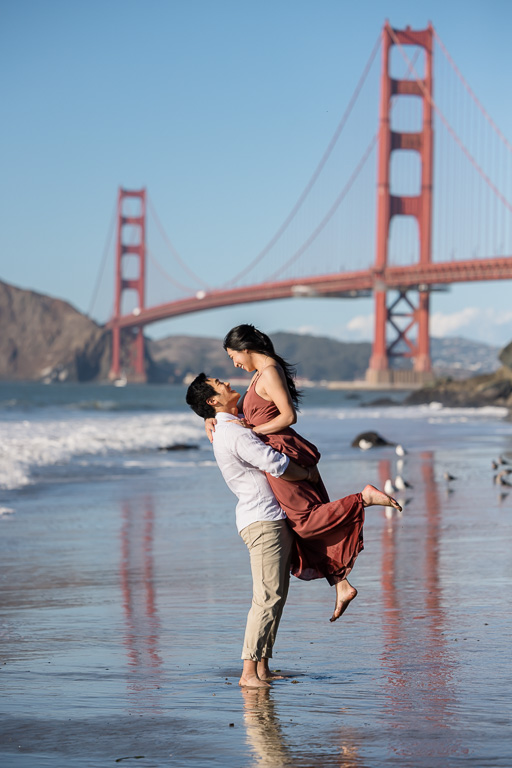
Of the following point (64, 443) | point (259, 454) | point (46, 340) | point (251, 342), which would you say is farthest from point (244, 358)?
point (46, 340)

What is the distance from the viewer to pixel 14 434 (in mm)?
20250

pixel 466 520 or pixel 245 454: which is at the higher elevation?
pixel 245 454

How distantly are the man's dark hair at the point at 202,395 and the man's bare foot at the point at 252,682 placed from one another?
28.8 inches

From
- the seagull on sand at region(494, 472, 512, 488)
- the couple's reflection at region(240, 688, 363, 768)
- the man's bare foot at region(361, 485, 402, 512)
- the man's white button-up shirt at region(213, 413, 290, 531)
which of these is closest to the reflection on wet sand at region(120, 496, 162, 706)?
the couple's reflection at region(240, 688, 363, 768)

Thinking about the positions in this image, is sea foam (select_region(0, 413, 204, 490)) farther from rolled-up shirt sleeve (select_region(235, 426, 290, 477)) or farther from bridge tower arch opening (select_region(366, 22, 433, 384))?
bridge tower arch opening (select_region(366, 22, 433, 384))

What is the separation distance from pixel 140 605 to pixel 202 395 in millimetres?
1394

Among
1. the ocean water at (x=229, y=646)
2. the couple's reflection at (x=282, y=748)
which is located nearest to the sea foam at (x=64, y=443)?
the ocean water at (x=229, y=646)

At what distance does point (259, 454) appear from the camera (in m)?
3.10

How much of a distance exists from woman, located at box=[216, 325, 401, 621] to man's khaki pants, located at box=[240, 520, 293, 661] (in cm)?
6

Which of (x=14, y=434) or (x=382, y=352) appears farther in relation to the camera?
(x=382, y=352)

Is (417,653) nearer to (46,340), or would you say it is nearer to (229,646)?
(229,646)

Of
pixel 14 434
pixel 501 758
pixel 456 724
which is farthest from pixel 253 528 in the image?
pixel 14 434

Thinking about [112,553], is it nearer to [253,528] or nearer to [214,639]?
[214,639]

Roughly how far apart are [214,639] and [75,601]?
90 centimetres
